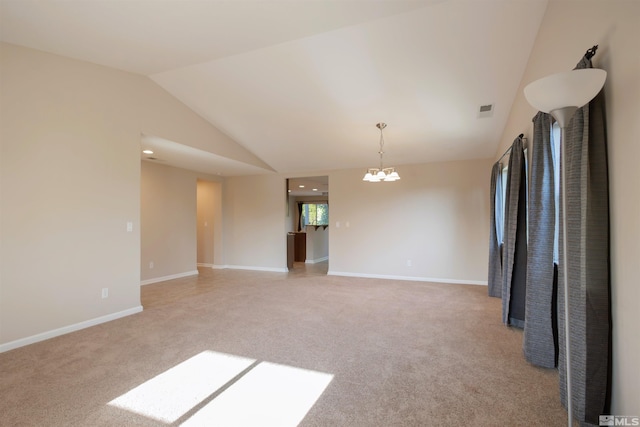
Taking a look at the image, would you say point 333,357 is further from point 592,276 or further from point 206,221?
point 206,221

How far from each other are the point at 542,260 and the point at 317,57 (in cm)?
300

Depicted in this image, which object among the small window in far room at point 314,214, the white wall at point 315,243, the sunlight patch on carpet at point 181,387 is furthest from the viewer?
the small window in far room at point 314,214

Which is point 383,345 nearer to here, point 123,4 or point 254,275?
point 123,4

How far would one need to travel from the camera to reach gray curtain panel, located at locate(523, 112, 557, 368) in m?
2.39

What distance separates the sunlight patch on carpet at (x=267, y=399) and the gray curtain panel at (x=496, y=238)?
3.57 m

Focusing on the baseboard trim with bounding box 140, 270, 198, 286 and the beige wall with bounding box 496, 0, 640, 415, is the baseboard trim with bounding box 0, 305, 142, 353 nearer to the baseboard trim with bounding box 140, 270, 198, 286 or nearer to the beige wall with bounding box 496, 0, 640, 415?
the baseboard trim with bounding box 140, 270, 198, 286

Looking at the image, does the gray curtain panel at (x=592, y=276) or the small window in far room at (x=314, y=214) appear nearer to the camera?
the gray curtain panel at (x=592, y=276)

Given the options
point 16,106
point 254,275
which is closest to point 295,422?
point 16,106

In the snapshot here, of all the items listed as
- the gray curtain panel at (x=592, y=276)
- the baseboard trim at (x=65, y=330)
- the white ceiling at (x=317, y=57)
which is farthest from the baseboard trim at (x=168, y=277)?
the gray curtain panel at (x=592, y=276)

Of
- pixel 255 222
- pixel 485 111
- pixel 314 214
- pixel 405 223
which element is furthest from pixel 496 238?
pixel 314 214

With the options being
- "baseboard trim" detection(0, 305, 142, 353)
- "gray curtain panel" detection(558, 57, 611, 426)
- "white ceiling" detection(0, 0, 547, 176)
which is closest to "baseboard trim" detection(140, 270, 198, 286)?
"baseboard trim" detection(0, 305, 142, 353)

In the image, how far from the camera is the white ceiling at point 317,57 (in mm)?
2588

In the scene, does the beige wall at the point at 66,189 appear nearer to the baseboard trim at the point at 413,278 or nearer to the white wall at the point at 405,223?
the white wall at the point at 405,223

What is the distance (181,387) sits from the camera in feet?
7.23
